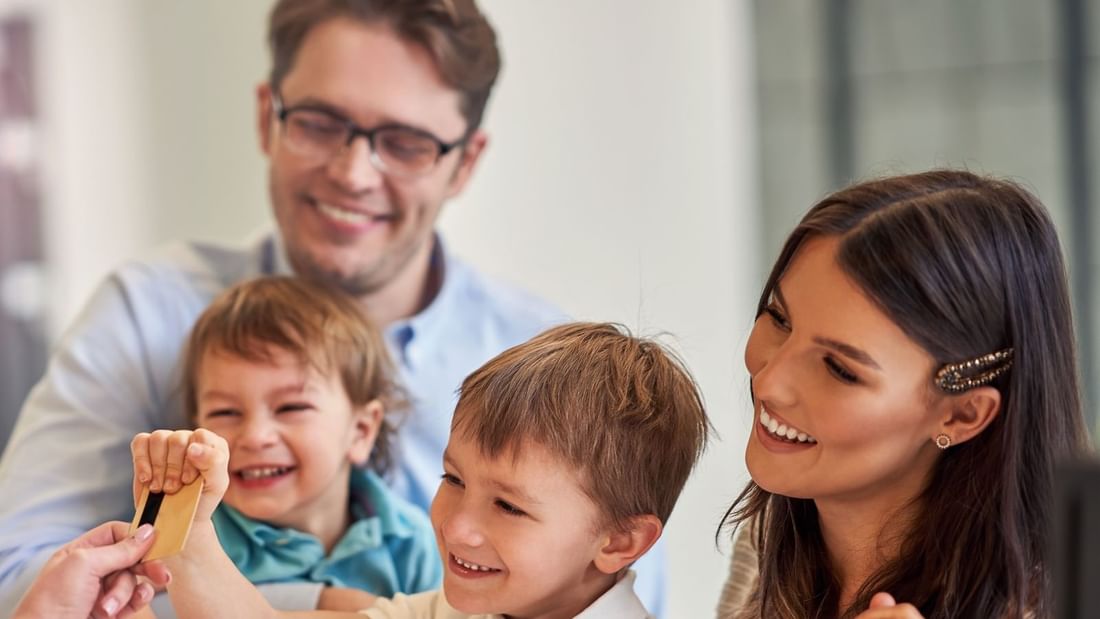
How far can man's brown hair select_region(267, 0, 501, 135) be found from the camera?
2023mm

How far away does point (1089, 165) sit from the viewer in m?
4.62

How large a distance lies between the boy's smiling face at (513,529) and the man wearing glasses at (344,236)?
2.13 feet

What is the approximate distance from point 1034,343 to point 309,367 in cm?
95

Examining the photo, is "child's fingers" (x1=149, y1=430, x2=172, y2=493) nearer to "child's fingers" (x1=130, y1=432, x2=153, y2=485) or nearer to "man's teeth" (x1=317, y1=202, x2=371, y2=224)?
"child's fingers" (x1=130, y1=432, x2=153, y2=485)

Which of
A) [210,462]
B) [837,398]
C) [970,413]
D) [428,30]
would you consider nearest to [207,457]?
[210,462]

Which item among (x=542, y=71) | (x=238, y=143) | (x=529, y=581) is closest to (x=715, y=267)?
(x=542, y=71)

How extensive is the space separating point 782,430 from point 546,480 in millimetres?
254

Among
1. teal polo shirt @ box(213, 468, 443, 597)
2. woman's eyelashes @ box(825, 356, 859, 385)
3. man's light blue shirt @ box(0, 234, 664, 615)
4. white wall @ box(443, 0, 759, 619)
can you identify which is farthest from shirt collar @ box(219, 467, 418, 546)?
white wall @ box(443, 0, 759, 619)

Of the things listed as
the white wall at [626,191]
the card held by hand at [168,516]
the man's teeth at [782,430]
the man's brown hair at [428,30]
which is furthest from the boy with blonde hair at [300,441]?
the white wall at [626,191]

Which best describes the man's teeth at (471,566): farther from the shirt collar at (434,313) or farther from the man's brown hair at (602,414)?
the shirt collar at (434,313)

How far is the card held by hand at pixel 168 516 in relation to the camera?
Answer: 4.17 feet

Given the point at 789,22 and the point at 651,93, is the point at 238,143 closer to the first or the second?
the point at 651,93

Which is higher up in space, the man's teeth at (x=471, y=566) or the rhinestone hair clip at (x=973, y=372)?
the rhinestone hair clip at (x=973, y=372)

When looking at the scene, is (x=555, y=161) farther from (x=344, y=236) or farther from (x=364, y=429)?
(x=364, y=429)
